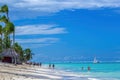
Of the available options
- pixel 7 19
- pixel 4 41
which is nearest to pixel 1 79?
pixel 7 19

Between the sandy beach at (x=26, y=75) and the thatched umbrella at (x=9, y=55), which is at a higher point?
the thatched umbrella at (x=9, y=55)

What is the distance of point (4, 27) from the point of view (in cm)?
8481

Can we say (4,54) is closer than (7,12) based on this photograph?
Yes

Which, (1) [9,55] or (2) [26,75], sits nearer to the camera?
(2) [26,75]

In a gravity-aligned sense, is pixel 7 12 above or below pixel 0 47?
above

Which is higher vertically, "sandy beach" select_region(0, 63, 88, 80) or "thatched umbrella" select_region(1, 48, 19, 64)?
"thatched umbrella" select_region(1, 48, 19, 64)

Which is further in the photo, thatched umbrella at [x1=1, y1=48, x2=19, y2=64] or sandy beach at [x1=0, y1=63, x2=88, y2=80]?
thatched umbrella at [x1=1, y1=48, x2=19, y2=64]

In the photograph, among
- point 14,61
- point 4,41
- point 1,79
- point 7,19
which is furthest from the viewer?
point 4,41

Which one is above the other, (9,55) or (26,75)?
(9,55)

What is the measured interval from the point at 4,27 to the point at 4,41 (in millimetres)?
16428

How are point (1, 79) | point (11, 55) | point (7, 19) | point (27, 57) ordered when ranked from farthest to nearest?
point (27, 57)
point (7, 19)
point (11, 55)
point (1, 79)

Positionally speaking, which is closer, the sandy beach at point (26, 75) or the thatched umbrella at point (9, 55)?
the sandy beach at point (26, 75)

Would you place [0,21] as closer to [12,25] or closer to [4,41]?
[12,25]

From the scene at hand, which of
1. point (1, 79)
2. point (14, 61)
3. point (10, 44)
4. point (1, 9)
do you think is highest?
point (1, 9)
